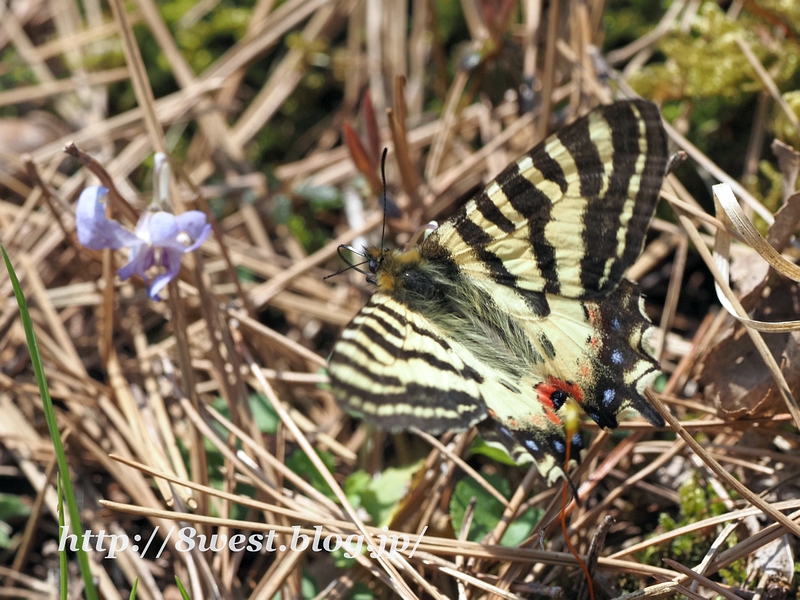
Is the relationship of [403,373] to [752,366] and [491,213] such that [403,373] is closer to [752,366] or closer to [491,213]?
[491,213]

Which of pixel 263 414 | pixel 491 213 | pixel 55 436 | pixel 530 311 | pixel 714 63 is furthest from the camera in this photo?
pixel 714 63

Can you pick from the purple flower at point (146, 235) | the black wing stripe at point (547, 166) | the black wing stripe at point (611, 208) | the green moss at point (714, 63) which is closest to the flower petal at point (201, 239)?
the purple flower at point (146, 235)

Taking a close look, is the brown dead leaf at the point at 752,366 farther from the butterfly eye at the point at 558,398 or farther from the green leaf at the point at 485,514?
the green leaf at the point at 485,514

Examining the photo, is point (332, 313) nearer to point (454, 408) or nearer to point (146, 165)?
point (454, 408)

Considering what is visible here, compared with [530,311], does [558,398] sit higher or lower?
lower

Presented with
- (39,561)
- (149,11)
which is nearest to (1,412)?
(39,561)

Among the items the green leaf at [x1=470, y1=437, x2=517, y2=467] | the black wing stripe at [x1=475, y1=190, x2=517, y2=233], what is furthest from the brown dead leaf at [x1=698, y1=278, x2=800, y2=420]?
the black wing stripe at [x1=475, y1=190, x2=517, y2=233]

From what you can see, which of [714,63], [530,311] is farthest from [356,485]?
[714,63]
